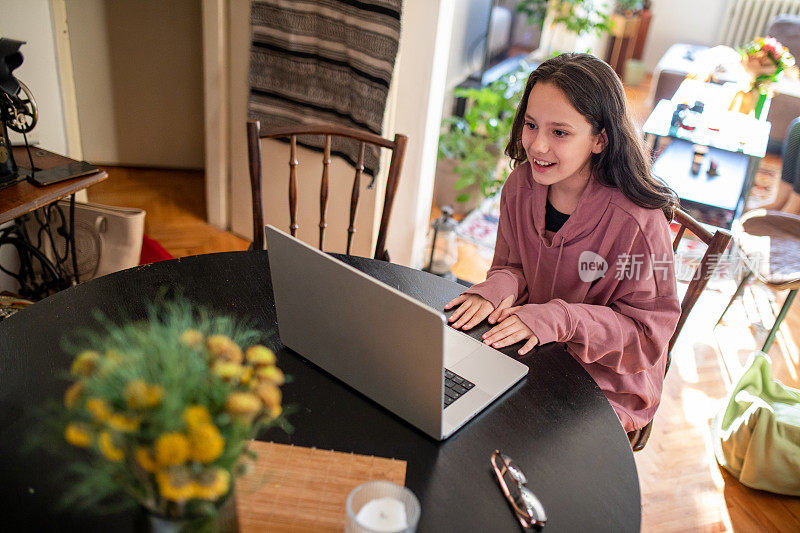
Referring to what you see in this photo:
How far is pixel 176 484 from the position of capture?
0.59 metres

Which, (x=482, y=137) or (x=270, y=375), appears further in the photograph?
(x=482, y=137)

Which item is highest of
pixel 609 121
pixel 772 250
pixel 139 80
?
pixel 609 121

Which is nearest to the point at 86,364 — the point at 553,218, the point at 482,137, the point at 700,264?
the point at 553,218

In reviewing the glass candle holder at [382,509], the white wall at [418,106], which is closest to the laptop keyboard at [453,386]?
the glass candle holder at [382,509]

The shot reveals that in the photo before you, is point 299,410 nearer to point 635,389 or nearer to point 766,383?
point 635,389

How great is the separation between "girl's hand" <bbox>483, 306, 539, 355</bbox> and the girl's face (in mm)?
321

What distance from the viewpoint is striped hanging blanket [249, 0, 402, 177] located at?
2402 millimetres

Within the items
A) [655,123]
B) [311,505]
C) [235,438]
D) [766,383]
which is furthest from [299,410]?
[655,123]

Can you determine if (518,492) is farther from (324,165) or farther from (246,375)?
(324,165)

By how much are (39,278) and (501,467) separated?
222 centimetres

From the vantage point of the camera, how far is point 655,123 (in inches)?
117

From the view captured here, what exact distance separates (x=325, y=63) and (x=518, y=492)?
6.66 feet

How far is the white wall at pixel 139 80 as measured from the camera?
342 cm

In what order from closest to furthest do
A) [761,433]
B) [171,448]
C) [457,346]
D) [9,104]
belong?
[171,448], [457,346], [9,104], [761,433]
